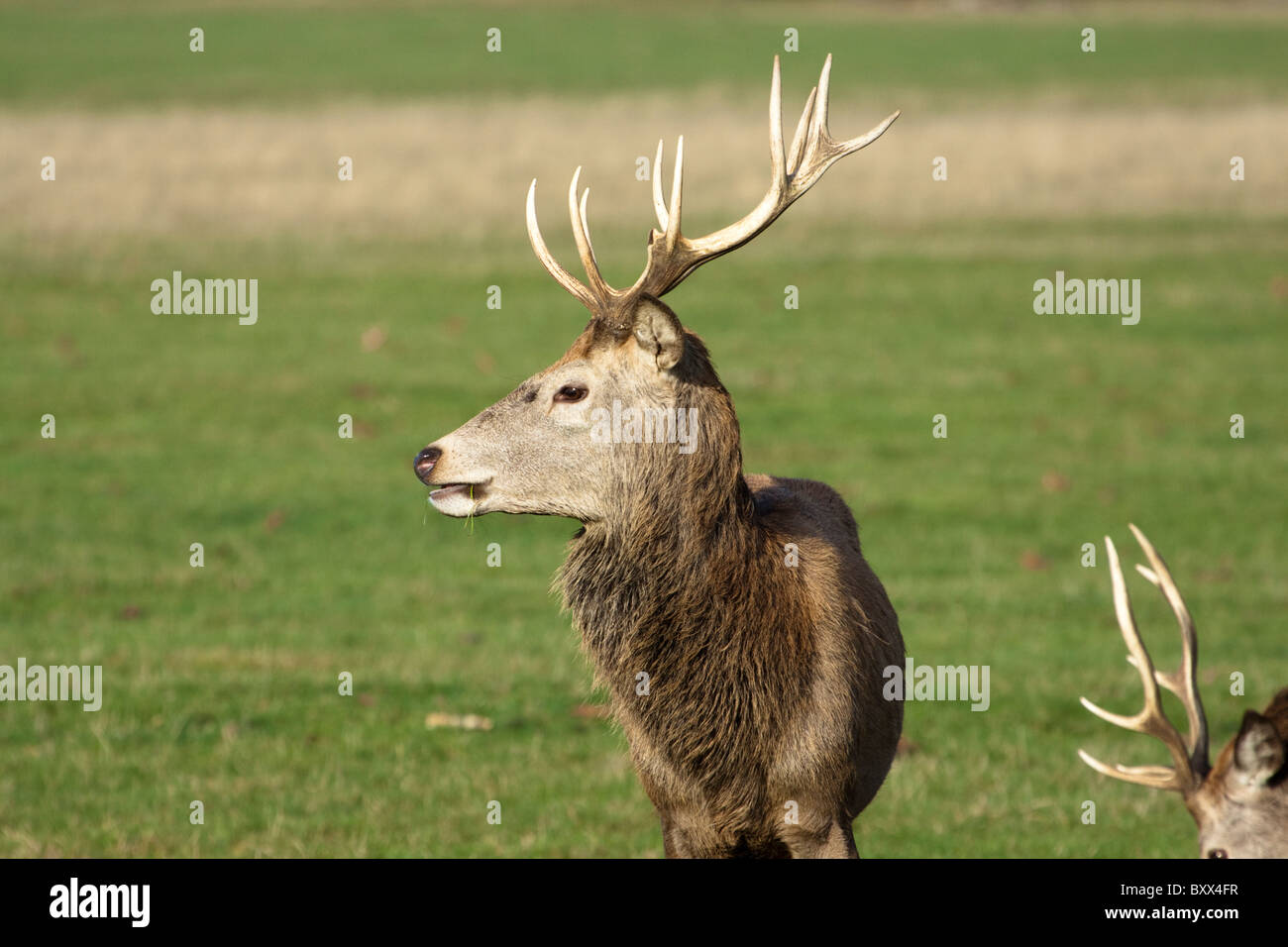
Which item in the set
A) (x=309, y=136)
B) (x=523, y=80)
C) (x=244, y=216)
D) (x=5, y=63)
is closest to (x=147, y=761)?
(x=244, y=216)

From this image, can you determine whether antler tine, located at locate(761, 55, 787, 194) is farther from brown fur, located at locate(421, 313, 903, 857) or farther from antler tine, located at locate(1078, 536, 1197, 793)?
antler tine, located at locate(1078, 536, 1197, 793)

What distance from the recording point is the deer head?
17.6 ft

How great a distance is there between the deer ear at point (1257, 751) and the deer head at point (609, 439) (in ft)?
6.43

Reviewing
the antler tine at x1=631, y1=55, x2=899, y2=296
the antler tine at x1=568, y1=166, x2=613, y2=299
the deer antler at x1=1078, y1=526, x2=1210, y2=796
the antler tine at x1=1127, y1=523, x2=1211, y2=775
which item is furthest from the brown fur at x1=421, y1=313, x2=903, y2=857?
the antler tine at x1=1127, y1=523, x2=1211, y2=775

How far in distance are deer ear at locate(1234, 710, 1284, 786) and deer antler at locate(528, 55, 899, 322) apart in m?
2.32

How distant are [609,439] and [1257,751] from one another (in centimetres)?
232

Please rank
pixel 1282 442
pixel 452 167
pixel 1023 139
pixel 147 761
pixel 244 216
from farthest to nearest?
pixel 1023 139
pixel 452 167
pixel 244 216
pixel 1282 442
pixel 147 761

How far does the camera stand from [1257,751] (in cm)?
412

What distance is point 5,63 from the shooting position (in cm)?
4672

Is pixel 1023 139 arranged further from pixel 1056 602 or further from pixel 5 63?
pixel 5 63

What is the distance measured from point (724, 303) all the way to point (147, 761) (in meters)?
13.2

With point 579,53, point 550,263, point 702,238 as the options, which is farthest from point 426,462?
point 579,53

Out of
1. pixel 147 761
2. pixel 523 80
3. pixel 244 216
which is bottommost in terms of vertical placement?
pixel 147 761

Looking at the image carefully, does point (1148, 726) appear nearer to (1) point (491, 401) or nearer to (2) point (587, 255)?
(2) point (587, 255)
